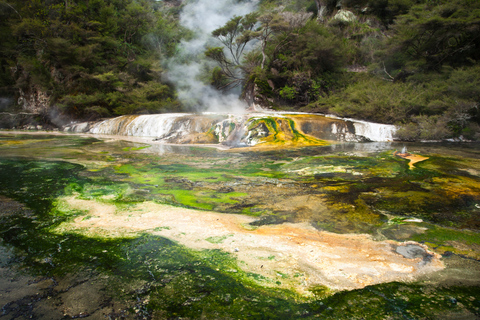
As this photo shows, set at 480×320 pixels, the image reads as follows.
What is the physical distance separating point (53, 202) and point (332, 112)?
11.1 meters

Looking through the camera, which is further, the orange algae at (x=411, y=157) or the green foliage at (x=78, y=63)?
the green foliage at (x=78, y=63)

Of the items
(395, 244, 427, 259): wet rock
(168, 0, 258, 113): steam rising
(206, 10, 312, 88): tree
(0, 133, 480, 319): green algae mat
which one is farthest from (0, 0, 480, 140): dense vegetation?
(395, 244, 427, 259): wet rock

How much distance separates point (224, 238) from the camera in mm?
2477

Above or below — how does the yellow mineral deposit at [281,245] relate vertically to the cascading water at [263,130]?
below

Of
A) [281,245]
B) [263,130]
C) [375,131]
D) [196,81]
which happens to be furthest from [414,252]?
[196,81]

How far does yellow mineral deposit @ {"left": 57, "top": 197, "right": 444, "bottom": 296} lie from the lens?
1.91m

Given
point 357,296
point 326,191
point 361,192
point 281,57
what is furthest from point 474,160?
point 281,57

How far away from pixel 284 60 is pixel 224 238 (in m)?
14.3

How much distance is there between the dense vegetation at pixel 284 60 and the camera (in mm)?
9945

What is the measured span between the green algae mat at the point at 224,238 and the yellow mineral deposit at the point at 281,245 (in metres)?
0.02

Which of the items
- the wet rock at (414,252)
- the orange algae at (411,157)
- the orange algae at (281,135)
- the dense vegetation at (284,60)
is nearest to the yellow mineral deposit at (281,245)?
the wet rock at (414,252)

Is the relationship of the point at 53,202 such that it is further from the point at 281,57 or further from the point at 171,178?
the point at 281,57

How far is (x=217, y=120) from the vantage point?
1042 centimetres

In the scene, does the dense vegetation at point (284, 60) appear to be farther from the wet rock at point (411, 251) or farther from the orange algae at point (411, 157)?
the wet rock at point (411, 251)
